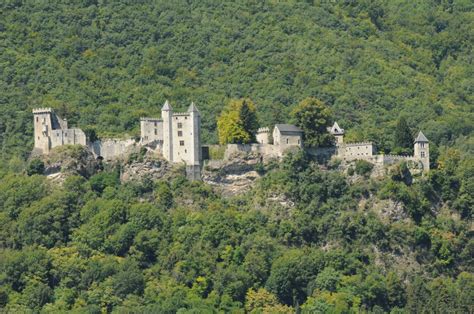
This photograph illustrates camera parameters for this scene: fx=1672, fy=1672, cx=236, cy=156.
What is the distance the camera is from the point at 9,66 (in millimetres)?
140750

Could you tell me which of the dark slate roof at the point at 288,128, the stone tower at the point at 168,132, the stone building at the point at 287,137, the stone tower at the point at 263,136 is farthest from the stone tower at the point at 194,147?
the dark slate roof at the point at 288,128

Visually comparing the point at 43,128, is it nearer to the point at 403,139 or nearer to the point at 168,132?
the point at 168,132

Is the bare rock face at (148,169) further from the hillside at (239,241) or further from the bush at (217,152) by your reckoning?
the bush at (217,152)

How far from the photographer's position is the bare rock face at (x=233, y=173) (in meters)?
114

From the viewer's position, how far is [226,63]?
15000cm

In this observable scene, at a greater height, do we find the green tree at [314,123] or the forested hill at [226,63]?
the forested hill at [226,63]

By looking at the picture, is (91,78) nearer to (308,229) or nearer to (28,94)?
(28,94)

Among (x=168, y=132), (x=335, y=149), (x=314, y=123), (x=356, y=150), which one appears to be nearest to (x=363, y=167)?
(x=356, y=150)

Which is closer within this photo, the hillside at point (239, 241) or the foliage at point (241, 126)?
the hillside at point (239, 241)

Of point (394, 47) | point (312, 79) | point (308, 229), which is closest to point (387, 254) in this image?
point (308, 229)

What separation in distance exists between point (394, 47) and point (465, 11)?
20.7m

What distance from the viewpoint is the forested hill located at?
13638 cm

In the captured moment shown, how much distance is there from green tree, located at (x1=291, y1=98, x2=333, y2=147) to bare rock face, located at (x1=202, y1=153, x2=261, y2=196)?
380 centimetres

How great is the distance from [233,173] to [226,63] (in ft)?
119
